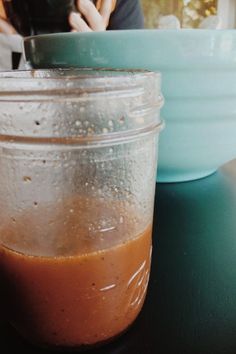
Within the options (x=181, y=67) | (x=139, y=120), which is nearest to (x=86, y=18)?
(x=181, y=67)

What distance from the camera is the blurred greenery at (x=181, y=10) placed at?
2.93 meters

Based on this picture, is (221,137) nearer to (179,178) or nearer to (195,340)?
(179,178)

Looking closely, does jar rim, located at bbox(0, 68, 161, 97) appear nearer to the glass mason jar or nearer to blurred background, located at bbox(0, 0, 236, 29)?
the glass mason jar

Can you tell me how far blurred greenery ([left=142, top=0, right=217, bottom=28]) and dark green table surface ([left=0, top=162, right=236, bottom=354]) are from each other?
8.43 feet

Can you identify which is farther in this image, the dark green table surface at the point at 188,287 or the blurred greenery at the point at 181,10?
the blurred greenery at the point at 181,10

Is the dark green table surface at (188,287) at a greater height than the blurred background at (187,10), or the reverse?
the blurred background at (187,10)

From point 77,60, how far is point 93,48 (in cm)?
3

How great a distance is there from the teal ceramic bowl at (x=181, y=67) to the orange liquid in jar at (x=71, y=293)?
0.90 feet

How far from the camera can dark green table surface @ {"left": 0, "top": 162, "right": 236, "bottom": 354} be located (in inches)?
12.2

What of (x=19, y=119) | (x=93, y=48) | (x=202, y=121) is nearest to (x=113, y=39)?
(x=93, y=48)

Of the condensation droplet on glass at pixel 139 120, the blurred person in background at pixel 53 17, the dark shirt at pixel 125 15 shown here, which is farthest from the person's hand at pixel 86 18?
the condensation droplet on glass at pixel 139 120

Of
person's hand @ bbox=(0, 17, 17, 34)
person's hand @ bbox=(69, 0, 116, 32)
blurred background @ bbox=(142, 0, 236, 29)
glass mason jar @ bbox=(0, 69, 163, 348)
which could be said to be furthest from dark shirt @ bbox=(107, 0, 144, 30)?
glass mason jar @ bbox=(0, 69, 163, 348)

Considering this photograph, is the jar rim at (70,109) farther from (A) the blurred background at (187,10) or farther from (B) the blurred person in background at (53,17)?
(A) the blurred background at (187,10)

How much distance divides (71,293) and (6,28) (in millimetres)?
1463
